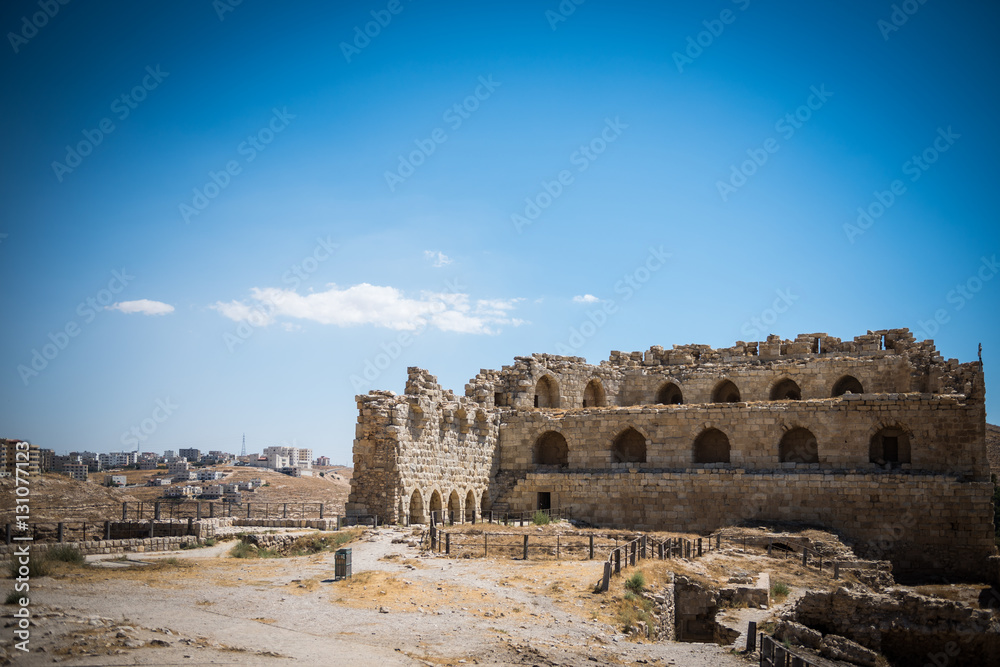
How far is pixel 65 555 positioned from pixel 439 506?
12342 mm

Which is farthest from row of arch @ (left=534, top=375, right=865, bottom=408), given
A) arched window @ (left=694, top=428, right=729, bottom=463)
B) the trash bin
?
the trash bin

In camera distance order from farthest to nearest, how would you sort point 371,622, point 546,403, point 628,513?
point 546,403 < point 628,513 < point 371,622

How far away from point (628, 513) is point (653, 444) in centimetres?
258

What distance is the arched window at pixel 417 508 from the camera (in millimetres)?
24219

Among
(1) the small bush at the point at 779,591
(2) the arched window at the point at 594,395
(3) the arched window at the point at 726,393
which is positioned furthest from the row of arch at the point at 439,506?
(3) the arched window at the point at 726,393

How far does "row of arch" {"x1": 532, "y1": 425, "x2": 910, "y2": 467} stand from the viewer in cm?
2619

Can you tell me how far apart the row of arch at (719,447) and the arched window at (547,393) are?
7.71 ft

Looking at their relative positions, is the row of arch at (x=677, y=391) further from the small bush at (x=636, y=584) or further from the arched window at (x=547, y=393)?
the small bush at (x=636, y=584)

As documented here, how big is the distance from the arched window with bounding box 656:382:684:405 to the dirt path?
758 inches

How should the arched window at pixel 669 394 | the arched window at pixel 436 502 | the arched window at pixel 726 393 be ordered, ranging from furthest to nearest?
the arched window at pixel 669 394 → the arched window at pixel 726 393 → the arched window at pixel 436 502

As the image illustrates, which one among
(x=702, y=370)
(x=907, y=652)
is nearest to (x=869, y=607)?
(x=907, y=652)

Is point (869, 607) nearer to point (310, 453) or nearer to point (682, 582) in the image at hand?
point (682, 582)

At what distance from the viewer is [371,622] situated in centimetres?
1150

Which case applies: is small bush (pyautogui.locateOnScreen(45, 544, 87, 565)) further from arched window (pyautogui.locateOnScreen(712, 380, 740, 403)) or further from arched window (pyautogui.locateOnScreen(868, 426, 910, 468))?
arched window (pyautogui.locateOnScreen(712, 380, 740, 403))
